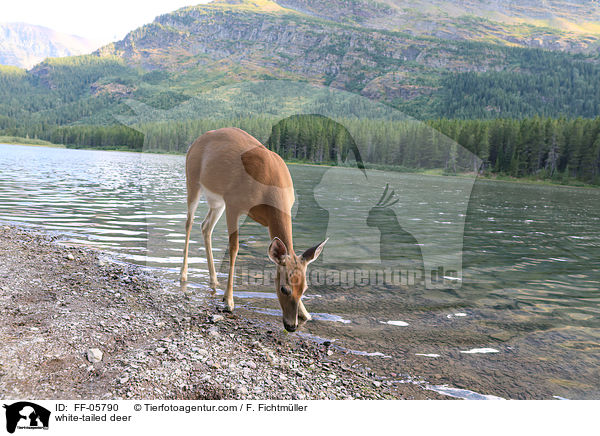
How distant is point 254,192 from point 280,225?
89 centimetres

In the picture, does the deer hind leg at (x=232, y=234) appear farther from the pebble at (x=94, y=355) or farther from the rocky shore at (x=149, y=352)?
the pebble at (x=94, y=355)

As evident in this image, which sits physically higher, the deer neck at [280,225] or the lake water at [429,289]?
the deer neck at [280,225]

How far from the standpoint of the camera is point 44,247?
12320 millimetres

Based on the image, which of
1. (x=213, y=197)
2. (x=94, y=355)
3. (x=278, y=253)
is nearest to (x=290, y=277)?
(x=278, y=253)

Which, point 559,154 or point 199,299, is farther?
point 559,154

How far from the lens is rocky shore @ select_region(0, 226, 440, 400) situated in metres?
4.90

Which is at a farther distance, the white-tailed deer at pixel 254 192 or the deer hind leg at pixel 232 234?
the deer hind leg at pixel 232 234

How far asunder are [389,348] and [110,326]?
4674 mm

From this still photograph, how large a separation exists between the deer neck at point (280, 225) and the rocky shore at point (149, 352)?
5.97 feet

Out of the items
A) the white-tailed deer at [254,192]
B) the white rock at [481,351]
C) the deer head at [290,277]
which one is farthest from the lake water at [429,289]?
the white-tailed deer at [254,192]

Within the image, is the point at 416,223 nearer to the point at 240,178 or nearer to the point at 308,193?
the point at 308,193

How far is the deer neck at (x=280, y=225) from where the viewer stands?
6579mm

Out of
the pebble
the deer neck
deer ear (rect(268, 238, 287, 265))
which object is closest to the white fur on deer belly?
the deer neck

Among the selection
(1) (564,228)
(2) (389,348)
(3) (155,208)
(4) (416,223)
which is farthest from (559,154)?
(2) (389,348)
